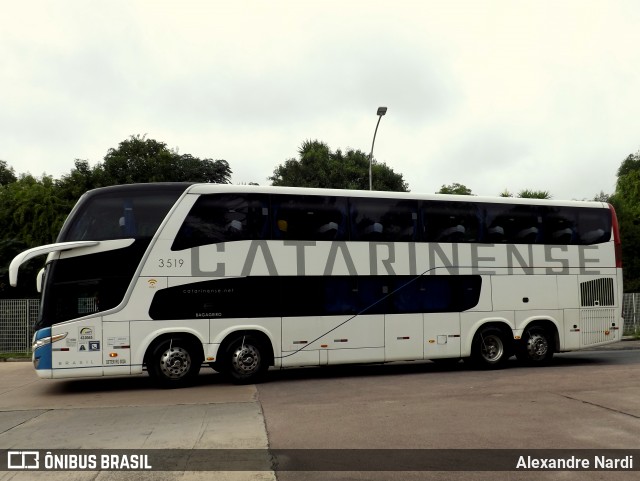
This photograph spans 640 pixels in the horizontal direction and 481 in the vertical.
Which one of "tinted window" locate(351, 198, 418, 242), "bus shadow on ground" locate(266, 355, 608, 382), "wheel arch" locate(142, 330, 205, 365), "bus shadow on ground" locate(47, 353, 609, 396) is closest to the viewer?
"wheel arch" locate(142, 330, 205, 365)

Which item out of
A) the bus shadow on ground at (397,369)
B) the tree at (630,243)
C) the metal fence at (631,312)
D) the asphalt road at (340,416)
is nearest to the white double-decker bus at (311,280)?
the bus shadow on ground at (397,369)

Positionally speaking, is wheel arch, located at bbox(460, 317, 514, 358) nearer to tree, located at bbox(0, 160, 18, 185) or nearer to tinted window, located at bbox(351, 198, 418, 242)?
tinted window, located at bbox(351, 198, 418, 242)

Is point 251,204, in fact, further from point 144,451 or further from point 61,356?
point 144,451

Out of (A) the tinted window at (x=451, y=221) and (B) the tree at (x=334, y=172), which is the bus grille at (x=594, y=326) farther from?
(B) the tree at (x=334, y=172)

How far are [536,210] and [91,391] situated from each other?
10.9 m

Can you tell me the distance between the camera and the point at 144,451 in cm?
Result: 686

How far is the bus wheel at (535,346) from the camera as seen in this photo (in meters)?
14.8

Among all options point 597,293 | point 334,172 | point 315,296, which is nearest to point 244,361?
point 315,296

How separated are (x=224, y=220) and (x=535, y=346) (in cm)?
824

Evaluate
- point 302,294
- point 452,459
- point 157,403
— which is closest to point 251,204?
point 302,294

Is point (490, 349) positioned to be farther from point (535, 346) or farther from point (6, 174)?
point (6, 174)

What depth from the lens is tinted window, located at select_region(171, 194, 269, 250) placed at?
12.0 metres

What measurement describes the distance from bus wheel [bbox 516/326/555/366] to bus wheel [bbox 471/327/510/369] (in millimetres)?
457

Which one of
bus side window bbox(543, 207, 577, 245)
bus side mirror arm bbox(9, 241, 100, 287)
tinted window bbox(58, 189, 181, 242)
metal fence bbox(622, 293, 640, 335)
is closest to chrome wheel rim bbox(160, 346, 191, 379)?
tinted window bbox(58, 189, 181, 242)
